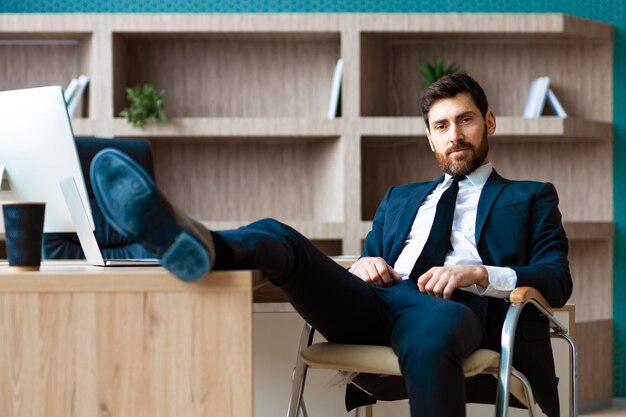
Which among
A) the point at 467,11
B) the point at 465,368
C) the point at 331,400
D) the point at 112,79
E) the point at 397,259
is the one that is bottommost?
the point at 331,400

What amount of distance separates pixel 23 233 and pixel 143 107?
90.4 inches

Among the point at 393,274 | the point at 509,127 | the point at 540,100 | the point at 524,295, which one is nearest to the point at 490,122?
the point at 393,274

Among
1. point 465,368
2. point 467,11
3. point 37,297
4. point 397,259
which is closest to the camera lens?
point 37,297

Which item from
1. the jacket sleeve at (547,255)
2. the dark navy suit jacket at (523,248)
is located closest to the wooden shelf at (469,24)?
the dark navy suit jacket at (523,248)

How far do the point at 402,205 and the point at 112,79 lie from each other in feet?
6.65

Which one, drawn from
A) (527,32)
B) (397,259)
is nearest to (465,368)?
(397,259)

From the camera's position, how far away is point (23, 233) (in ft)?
5.07

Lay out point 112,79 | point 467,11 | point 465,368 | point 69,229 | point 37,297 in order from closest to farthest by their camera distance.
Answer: point 37,297
point 465,368
point 69,229
point 112,79
point 467,11

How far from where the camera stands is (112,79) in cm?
379

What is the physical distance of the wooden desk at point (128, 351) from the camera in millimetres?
1340

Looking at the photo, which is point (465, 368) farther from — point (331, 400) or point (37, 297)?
point (331, 400)

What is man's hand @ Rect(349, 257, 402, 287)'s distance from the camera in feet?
6.23

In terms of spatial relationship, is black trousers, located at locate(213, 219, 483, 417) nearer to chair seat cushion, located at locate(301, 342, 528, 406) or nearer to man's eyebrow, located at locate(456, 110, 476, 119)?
chair seat cushion, located at locate(301, 342, 528, 406)

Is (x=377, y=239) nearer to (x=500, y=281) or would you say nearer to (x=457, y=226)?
(x=457, y=226)
